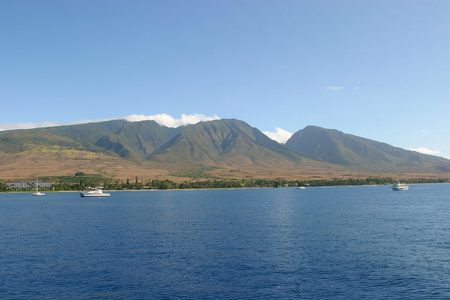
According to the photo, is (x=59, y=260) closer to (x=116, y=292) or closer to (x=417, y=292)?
(x=116, y=292)

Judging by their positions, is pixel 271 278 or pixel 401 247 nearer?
pixel 271 278

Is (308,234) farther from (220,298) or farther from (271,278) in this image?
(220,298)

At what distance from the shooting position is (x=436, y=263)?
79250 millimetres


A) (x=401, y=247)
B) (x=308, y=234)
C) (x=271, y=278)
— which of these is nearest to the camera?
(x=271, y=278)

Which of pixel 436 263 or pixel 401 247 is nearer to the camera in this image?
pixel 436 263

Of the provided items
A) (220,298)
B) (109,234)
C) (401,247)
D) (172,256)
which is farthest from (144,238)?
(401,247)

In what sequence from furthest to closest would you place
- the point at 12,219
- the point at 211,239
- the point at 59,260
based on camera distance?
the point at 12,219, the point at 211,239, the point at 59,260

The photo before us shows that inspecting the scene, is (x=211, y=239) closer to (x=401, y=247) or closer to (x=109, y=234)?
(x=109, y=234)

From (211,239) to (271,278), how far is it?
3805cm

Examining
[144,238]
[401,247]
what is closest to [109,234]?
[144,238]

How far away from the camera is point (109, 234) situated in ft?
379

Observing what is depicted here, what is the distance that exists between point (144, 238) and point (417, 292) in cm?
6936

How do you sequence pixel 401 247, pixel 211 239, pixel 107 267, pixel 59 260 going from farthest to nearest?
pixel 211 239 → pixel 401 247 → pixel 59 260 → pixel 107 267

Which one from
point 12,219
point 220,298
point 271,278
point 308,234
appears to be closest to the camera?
point 220,298
